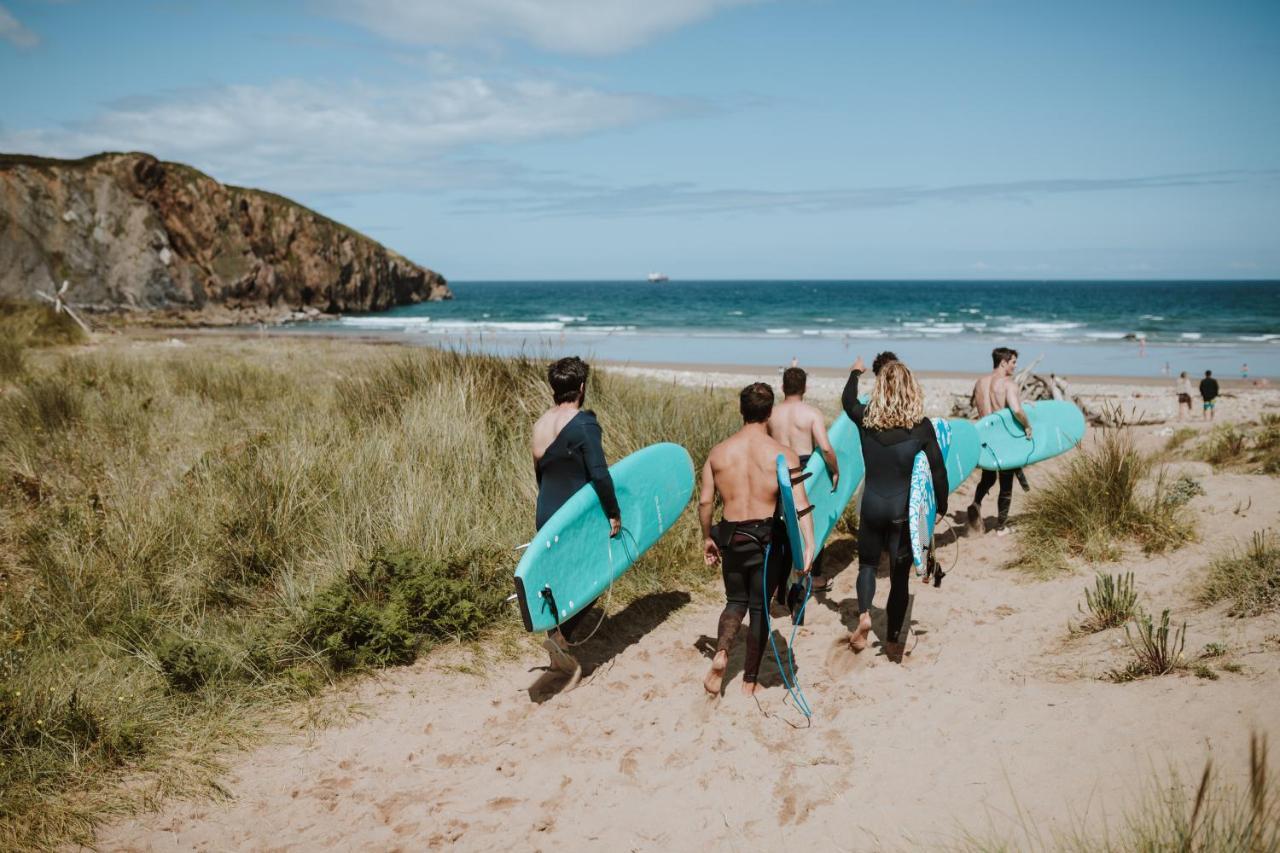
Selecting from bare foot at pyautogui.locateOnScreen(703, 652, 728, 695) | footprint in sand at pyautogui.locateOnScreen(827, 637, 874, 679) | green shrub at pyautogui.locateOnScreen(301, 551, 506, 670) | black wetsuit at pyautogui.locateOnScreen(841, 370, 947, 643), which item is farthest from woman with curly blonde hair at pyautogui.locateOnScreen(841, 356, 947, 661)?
green shrub at pyautogui.locateOnScreen(301, 551, 506, 670)

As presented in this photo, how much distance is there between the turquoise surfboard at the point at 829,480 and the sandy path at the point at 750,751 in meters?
0.96

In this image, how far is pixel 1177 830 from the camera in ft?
8.27

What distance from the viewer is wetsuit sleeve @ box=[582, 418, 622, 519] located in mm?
4410

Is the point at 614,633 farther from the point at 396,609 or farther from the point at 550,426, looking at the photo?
the point at 550,426

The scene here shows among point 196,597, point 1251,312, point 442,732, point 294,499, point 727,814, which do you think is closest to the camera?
point 727,814

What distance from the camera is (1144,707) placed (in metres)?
3.66

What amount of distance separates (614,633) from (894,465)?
2.23 m

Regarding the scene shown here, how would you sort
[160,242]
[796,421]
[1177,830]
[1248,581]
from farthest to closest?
[160,242]
[796,421]
[1248,581]
[1177,830]

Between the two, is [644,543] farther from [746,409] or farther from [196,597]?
[196,597]

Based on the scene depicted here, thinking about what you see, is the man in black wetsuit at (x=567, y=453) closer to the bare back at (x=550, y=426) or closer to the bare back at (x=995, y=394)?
the bare back at (x=550, y=426)

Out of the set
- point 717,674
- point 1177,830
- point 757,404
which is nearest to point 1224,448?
point 757,404

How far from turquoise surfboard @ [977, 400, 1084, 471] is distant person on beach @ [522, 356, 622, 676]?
3.87 metres

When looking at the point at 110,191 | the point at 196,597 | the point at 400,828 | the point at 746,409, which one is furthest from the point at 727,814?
the point at 110,191

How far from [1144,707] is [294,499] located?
5.44 m
